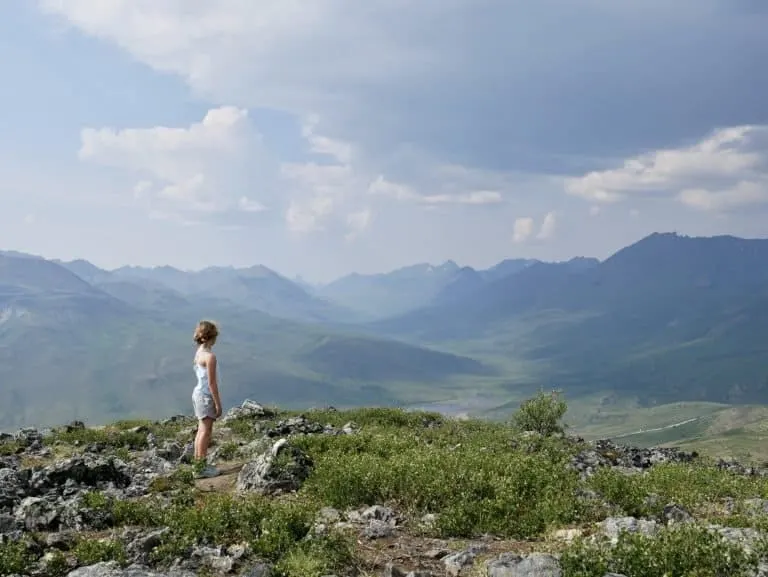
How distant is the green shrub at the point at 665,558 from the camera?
8.45 meters

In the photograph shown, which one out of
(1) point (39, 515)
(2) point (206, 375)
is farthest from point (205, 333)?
(1) point (39, 515)

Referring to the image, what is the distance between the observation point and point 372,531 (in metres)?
11.5

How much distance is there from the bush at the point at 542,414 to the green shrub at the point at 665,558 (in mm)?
32389

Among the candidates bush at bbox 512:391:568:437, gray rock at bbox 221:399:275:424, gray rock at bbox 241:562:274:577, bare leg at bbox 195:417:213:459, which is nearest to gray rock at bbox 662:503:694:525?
gray rock at bbox 241:562:274:577

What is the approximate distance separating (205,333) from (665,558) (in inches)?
524

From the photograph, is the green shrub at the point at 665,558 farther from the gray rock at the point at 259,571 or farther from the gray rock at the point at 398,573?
the gray rock at the point at 259,571

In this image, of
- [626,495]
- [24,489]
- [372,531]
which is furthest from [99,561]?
[626,495]

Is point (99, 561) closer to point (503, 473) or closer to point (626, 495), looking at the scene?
point (503, 473)

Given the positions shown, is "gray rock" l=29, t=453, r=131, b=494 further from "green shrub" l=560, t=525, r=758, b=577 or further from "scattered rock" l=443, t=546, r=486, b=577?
"green shrub" l=560, t=525, r=758, b=577

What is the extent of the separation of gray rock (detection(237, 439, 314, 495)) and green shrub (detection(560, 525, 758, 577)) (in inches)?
298

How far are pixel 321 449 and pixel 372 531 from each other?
668 cm

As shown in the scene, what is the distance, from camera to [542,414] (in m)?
42.3

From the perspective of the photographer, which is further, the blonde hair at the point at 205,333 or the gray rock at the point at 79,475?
the blonde hair at the point at 205,333

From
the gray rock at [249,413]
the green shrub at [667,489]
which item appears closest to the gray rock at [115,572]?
the green shrub at [667,489]
